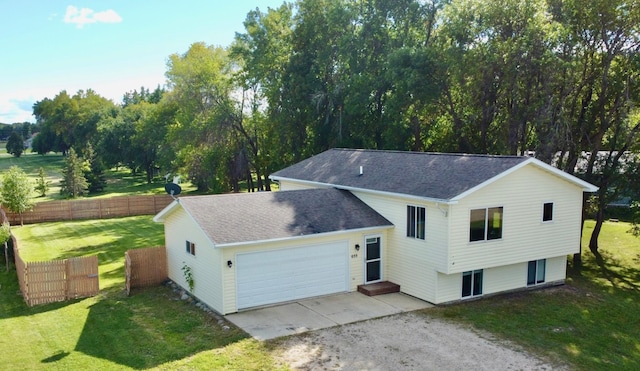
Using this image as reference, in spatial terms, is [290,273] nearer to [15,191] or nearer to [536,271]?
[536,271]

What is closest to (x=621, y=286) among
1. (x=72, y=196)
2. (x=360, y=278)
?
(x=360, y=278)

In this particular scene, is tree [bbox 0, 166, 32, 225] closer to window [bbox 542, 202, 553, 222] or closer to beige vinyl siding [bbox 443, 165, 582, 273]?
beige vinyl siding [bbox 443, 165, 582, 273]

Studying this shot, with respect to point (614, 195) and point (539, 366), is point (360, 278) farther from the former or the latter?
point (614, 195)

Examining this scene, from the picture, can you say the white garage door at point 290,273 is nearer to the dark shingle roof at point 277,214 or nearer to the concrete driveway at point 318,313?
the concrete driveway at point 318,313

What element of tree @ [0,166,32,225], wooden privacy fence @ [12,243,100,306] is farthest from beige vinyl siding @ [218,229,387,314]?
tree @ [0,166,32,225]

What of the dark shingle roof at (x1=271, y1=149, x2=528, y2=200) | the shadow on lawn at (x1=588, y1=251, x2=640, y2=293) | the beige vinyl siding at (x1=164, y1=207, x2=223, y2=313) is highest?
the dark shingle roof at (x1=271, y1=149, x2=528, y2=200)

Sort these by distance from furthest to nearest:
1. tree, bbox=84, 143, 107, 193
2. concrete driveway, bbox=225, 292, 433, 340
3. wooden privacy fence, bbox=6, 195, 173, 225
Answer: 1. tree, bbox=84, 143, 107, 193
2. wooden privacy fence, bbox=6, 195, 173, 225
3. concrete driveway, bbox=225, 292, 433, 340

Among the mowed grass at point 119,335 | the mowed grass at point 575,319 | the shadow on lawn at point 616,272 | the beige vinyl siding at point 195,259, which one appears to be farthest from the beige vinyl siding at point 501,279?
the beige vinyl siding at point 195,259
